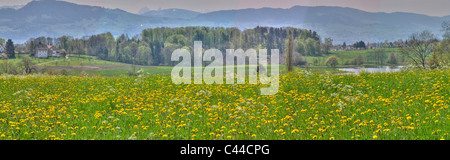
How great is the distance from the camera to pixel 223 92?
1361cm

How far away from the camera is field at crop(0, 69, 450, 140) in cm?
770

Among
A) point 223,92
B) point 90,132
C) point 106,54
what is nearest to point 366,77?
point 223,92

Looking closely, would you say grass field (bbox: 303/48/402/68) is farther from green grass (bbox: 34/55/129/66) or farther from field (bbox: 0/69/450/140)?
field (bbox: 0/69/450/140)

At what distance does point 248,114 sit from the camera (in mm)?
9750

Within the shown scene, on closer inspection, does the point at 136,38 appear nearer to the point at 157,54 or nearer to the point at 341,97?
the point at 157,54

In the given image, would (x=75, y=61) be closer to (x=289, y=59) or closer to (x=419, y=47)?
(x=289, y=59)

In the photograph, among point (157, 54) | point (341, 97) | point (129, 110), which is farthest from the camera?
point (157, 54)

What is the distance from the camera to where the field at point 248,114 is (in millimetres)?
7703

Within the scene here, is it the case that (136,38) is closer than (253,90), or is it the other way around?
(253,90)

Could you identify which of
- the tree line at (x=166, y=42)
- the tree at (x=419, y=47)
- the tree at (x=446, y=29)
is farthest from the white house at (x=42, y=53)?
the tree at (x=446, y=29)

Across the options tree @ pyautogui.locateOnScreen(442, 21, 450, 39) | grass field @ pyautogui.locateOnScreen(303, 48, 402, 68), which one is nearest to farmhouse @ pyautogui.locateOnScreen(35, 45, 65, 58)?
grass field @ pyautogui.locateOnScreen(303, 48, 402, 68)

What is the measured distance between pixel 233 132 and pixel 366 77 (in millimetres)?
10885

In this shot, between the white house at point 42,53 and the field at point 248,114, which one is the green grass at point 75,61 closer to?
the white house at point 42,53
